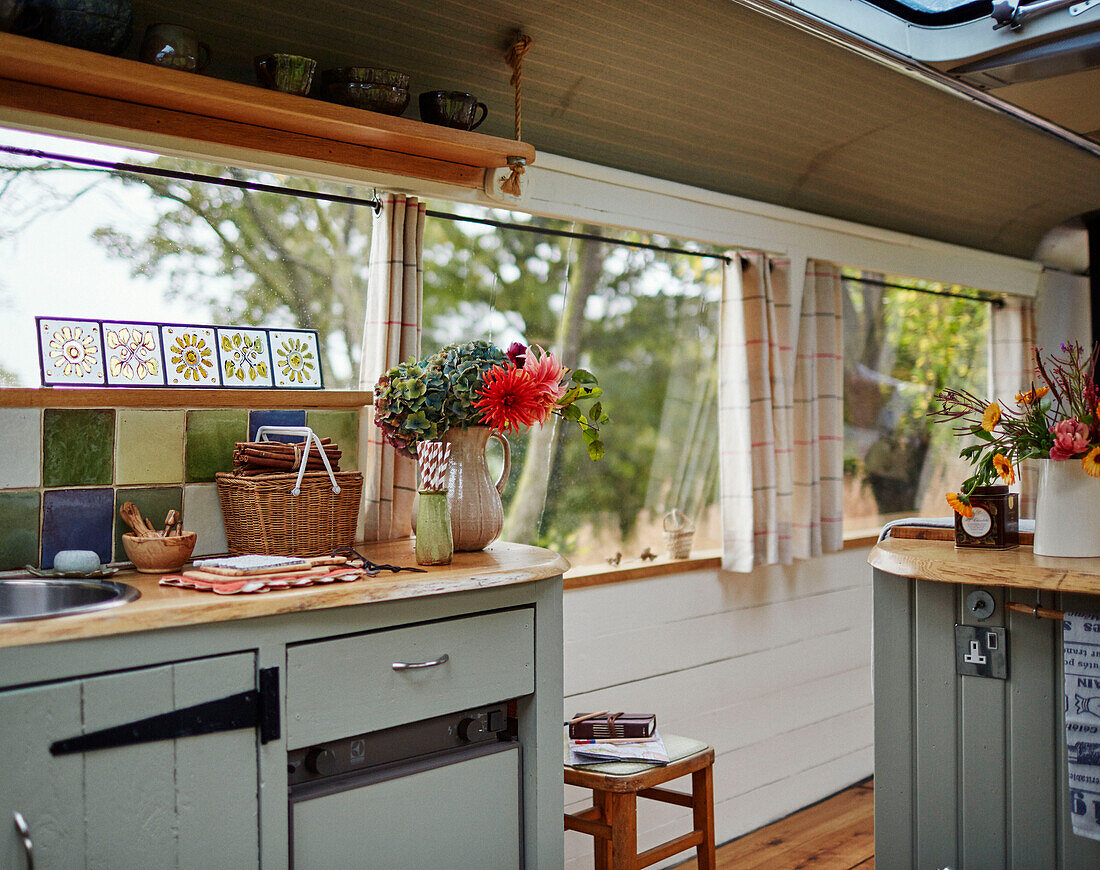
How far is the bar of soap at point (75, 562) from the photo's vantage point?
2.00m

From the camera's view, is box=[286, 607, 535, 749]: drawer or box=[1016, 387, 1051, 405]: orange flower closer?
box=[286, 607, 535, 749]: drawer

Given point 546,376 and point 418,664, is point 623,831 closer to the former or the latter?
point 418,664

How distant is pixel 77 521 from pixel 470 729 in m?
0.96

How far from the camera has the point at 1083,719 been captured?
2230 mm

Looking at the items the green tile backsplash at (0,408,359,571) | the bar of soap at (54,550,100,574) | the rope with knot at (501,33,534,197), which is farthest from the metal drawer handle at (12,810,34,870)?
the rope with knot at (501,33,534,197)

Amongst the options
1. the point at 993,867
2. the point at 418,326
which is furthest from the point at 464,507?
the point at 993,867

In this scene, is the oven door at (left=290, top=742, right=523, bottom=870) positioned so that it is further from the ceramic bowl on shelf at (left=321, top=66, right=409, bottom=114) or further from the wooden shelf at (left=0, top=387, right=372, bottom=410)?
the ceramic bowl on shelf at (left=321, top=66, right=409, bottom=114)

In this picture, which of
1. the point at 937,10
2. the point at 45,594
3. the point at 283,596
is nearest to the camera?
the point at 283,596

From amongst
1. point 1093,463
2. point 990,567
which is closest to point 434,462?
point 990,567

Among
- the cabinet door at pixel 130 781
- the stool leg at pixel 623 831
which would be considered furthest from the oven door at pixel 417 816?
the stool leg at pixel 623 831

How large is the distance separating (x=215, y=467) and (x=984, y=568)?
5.89ft

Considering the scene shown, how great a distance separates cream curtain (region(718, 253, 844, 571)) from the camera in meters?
3.67

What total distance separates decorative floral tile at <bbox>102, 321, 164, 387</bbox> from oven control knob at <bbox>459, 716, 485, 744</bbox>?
3.30 ft

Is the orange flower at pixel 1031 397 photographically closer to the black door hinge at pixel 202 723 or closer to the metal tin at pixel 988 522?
the metal tin at pixel 988 522
